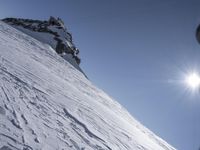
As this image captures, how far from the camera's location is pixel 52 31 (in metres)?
43.0

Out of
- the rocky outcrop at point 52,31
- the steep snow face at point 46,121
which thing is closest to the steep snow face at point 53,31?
the rocky outcrop at point 52,31

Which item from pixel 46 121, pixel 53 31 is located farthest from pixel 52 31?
pixel 46 121

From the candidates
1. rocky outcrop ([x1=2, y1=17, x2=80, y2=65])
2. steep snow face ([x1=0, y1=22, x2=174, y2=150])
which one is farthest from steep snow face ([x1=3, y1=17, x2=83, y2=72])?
steep snow face ([x1=0, y1=22, x2=174, y2=150])

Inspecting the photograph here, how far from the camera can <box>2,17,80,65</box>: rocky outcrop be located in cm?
3734

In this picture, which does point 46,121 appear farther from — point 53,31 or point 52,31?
point 53,31

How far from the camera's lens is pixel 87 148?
810 cm

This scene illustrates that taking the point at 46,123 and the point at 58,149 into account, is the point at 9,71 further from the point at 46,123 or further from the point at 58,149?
the point at 58,149

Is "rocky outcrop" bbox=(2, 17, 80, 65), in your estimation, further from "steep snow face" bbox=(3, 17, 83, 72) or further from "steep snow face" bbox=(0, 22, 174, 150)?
"steep snow face" bbox=(0, 22, 174, 150)

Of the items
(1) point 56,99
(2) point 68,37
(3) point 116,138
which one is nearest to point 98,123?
(3) point 116,138

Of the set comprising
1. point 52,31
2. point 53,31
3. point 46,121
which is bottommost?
point 46,121

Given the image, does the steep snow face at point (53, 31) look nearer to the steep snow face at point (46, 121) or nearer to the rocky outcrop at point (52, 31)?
the rocky outcrop at point (52, 31)

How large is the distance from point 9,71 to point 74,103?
9.93 feet

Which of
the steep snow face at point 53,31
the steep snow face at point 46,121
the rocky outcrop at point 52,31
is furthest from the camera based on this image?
the rocky outcrop at point 52,31

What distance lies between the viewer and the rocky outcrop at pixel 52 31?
37338mm
